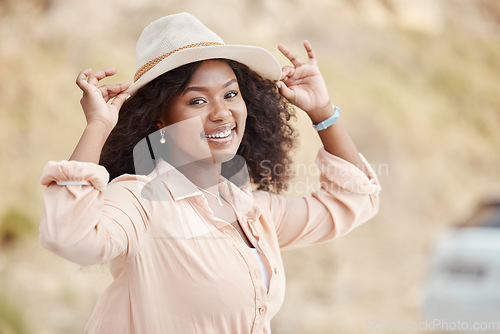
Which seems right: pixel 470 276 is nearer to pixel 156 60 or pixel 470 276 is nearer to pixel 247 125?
pixel 247 125

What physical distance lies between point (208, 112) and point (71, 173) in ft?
1.06

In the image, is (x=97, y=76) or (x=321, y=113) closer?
(x=97, y=76)

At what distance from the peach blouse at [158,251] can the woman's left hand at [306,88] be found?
0.29 meters

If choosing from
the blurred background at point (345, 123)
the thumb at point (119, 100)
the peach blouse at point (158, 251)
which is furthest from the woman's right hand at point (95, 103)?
the blurred background at point (345, 123)

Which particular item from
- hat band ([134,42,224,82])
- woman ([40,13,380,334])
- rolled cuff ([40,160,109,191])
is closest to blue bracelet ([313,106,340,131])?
woman ([40,13,380,334])

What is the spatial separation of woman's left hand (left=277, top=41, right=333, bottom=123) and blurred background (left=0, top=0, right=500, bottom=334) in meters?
2.21

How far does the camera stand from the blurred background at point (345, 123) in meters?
4.36

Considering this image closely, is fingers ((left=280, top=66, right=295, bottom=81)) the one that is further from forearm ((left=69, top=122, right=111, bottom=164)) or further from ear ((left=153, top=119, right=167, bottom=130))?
forearm ((left=69, top=122, right=111, bottom=164))

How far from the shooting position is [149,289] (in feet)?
3.33

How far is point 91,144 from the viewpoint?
3.16 feet

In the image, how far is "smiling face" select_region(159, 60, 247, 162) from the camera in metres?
1.13

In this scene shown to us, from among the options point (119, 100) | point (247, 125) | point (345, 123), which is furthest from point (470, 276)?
point (345, 123)

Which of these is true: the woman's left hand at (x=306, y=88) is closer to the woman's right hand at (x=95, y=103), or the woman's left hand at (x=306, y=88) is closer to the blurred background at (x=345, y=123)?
the woman's right hand at (x=95, y=103)

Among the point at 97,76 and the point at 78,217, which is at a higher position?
the point at 97,76
